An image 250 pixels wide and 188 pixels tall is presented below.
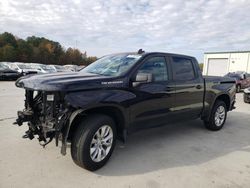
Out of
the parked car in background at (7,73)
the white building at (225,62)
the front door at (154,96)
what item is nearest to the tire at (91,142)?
the front door at (154,96)

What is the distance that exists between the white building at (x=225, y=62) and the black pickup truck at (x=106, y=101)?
1293 inches

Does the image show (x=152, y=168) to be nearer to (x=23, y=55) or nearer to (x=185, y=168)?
(x=185, y=168)

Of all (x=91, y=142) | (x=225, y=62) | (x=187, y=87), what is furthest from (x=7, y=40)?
(x=91, y=142)

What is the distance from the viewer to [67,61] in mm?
65375

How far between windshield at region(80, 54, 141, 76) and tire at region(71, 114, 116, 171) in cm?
90

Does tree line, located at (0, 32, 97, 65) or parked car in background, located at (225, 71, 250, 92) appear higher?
tree line, located at (0, 32, 97, 65)

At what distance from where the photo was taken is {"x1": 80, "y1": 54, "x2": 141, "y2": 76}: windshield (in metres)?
4.18

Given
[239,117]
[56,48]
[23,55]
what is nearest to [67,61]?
[56,48]

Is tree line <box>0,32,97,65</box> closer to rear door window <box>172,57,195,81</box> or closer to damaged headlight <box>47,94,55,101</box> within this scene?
rear door window <box>172,57,195,81</box>

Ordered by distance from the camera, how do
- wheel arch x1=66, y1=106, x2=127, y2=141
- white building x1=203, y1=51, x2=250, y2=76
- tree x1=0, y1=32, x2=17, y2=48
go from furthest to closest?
tree x1=0, y1=32, x2=17, y2=48
white building x1=203, y1=51, x2=250, y2=76
wheel arch x1=66, y1=106, x2=127, y2=141

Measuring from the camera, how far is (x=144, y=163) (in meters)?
4.00

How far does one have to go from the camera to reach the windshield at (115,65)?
13.7ft

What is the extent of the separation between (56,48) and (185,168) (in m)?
65.3

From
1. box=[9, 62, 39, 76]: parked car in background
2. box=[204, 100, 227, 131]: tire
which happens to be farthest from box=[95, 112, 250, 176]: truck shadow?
box=[9, 62, 39, 76]: parked car in background
